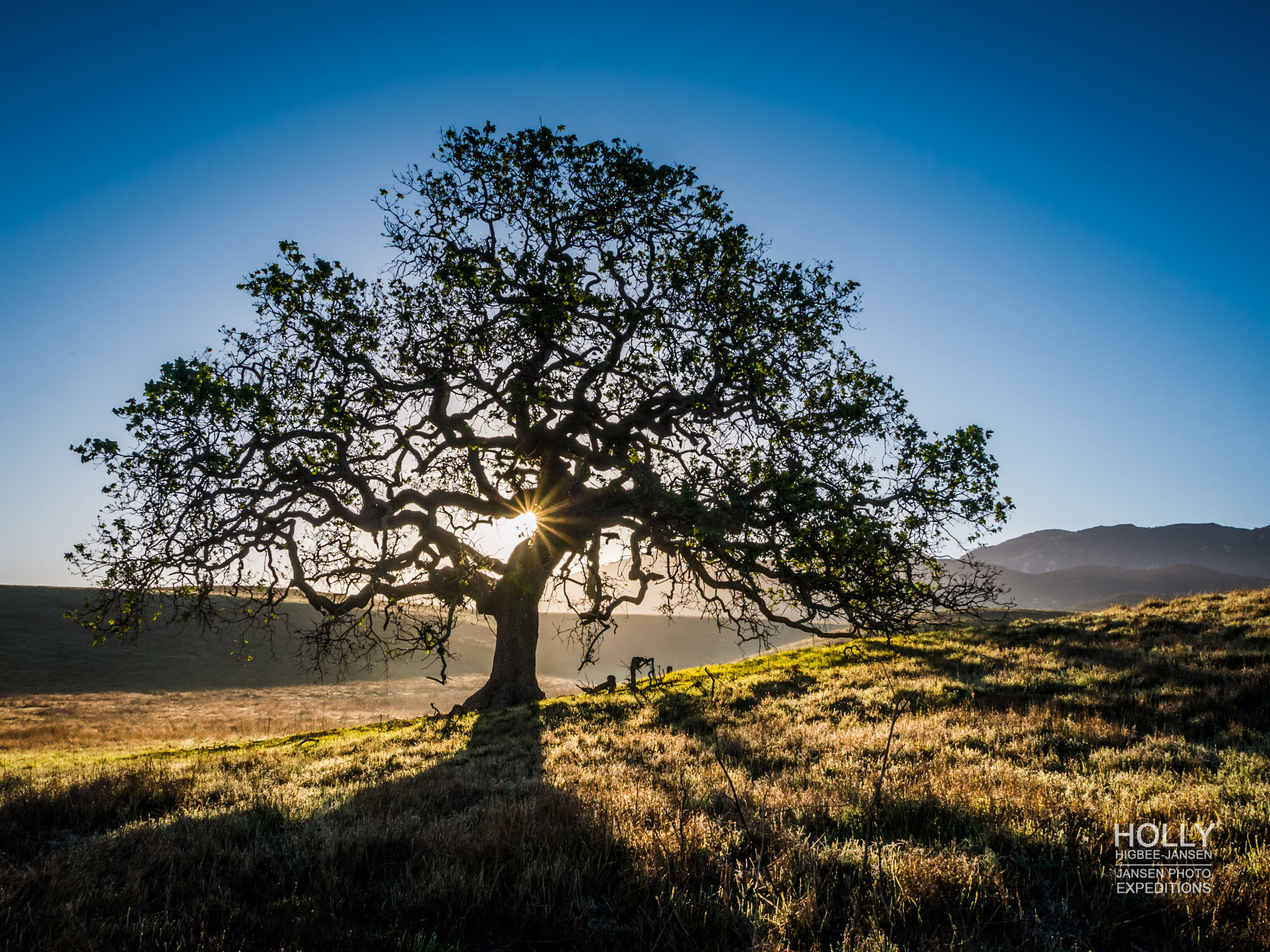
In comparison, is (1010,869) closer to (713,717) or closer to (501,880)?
(501,880)

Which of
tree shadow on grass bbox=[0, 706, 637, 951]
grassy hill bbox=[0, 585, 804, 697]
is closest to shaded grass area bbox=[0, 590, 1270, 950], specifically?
tree shadow on grass bbox=[0, 706, 637, 951]

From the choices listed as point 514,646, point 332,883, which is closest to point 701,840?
point 332,883

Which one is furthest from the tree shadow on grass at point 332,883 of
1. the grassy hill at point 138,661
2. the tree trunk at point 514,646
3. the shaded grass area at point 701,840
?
the grassy hill at point 138,661

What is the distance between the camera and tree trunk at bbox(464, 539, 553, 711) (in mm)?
19219

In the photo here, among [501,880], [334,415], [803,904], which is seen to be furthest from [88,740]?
[803,904]

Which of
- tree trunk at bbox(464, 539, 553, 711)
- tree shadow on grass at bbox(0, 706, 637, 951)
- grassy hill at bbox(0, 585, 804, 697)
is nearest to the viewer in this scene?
tree shadow on grass at bbox(0, 706, 637, 951)

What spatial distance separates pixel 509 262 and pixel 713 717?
39.3ft

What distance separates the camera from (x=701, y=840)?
4.50 meters

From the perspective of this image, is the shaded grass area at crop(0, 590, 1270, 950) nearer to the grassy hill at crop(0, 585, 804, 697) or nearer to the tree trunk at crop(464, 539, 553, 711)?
the tree trunk at crop(464, 539, 553, 711)

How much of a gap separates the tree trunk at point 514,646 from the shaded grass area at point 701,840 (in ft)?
29.1

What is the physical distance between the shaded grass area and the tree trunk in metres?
8.88

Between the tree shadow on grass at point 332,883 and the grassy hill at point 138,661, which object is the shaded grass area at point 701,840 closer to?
the tree shadow on grass at point 332,883

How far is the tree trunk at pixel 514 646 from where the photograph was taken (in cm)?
1922

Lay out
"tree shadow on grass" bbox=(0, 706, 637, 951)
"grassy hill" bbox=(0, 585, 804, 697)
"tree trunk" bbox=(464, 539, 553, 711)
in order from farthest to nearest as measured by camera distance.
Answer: "grassy hill" bbox=(0, 585, 804, 697), "tree trunk" bbox=(464, 539, 553, 711), "tree shadow on grass" bbox=(0, 706, 637, 951)
